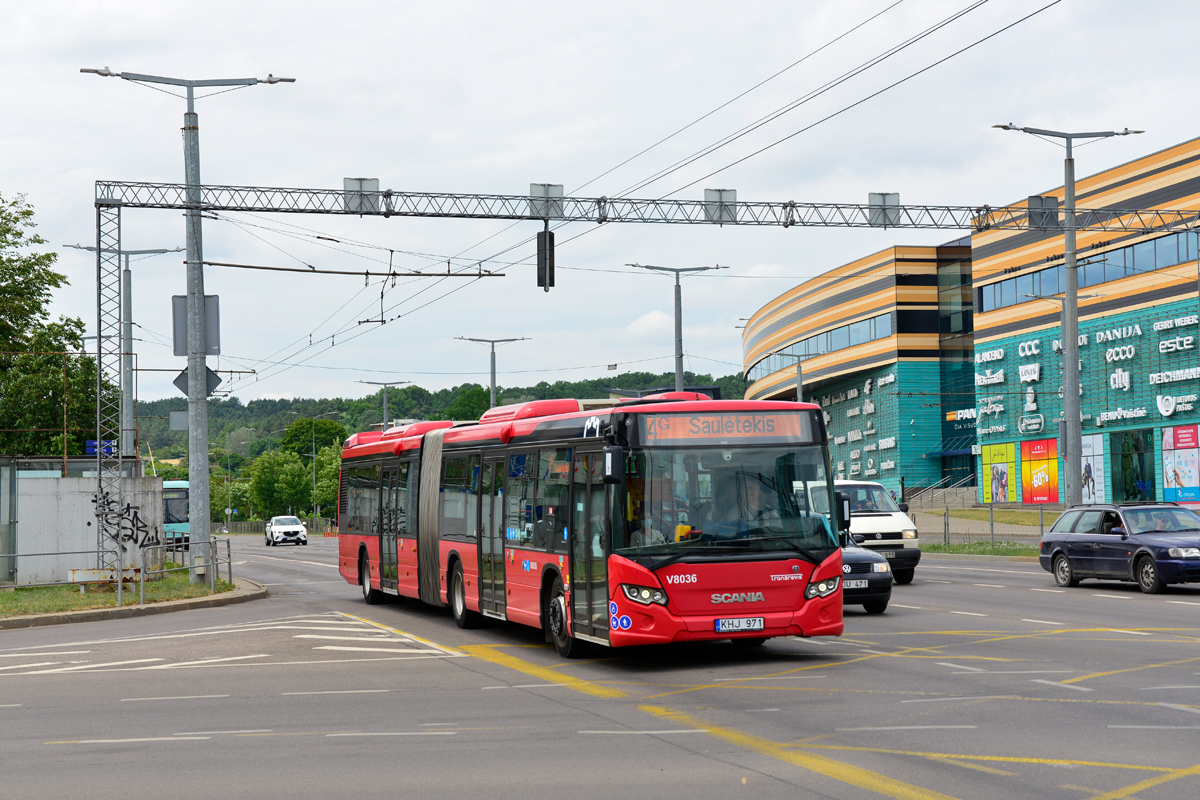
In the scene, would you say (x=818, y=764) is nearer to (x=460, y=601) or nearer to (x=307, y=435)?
(x=460, y=601)

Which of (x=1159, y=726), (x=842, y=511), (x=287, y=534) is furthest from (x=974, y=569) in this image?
(x=287, y=534)

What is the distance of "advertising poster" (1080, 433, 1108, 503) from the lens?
60.2 m

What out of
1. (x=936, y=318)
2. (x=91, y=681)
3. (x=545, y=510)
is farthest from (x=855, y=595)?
(x=936, y=318)

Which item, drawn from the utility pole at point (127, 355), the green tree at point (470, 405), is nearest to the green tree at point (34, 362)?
the utility pole at point (127, 355)

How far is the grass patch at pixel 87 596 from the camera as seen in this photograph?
880 inches

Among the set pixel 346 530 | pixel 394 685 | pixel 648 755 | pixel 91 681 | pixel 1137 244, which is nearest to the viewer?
pixel 648 755

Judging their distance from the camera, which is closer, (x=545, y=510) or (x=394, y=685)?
(x=394, y=685)

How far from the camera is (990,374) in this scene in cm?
7000

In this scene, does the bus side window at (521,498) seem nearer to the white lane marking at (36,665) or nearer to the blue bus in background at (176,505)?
the white lane marking at (36,665)

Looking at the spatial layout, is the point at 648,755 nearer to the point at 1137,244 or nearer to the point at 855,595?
the point at 855,595

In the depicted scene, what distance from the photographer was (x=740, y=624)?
1275 centimetres

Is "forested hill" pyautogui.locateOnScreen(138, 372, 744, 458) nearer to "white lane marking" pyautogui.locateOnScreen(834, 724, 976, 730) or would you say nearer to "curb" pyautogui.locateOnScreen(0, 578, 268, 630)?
"curb" pyautogui.locateOnScreen(0, 578, 268, 630)

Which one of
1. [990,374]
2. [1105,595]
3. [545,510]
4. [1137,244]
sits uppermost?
[1137,244]

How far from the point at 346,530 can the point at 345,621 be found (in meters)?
5.99
